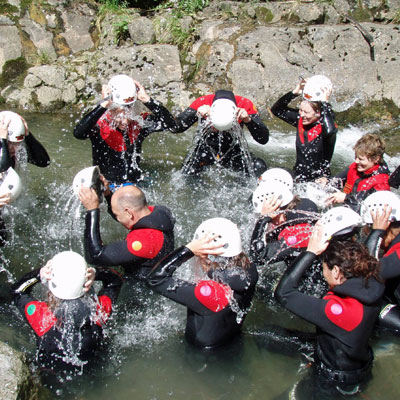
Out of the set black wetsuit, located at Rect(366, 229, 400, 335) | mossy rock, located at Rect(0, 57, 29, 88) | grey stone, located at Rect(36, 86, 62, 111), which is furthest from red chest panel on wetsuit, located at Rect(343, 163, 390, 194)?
mossy rock, located at Rect(0, 57, 29, 88)

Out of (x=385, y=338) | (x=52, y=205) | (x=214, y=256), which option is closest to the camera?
(x=214, y=256)

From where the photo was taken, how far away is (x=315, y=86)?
5.58 meters

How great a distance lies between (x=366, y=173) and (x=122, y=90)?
2.82 metres

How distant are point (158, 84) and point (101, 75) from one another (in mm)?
1078

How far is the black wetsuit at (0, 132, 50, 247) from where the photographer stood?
4.79 metres

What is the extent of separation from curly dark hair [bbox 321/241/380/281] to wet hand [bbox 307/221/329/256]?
0.35 feet

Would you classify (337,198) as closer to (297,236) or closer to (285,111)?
(297,236)

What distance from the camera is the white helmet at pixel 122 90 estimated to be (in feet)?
17.0

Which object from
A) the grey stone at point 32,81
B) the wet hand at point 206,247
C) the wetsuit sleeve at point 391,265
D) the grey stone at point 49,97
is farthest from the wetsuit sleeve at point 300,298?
the grey stone at point 32,81

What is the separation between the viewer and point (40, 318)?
3.62 m

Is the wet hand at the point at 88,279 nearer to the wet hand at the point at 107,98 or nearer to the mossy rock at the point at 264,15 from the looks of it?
the wet hand at the point at 107,98

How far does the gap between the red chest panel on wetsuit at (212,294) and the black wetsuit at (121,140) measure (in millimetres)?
2550

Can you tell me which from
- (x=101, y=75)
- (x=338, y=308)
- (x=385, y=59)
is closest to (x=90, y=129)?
(x=338, y=308)

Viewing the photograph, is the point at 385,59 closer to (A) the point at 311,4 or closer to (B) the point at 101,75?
(A) the point at 311,4
